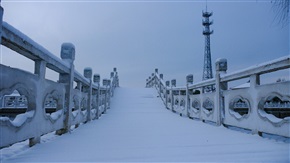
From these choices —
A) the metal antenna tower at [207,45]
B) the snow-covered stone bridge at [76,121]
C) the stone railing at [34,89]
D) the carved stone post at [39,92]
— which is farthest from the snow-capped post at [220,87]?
the metal antenna tower at [207,45]

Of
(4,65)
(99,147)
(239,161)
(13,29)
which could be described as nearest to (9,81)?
(4,65)

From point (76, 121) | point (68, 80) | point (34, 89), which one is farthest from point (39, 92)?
point (76, 121)

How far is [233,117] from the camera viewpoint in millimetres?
4840

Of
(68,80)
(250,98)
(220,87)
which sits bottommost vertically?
(250,98)

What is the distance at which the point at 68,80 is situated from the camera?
179 inches

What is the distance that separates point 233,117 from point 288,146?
1860mm

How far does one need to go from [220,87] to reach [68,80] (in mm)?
4105

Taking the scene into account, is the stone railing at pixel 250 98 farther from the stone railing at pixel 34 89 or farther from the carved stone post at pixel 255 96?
the stone railing at pixel 34 89

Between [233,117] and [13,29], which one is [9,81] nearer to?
[13,29]

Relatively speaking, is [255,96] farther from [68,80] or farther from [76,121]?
[76,121]

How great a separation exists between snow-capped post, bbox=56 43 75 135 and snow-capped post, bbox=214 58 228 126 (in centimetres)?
399

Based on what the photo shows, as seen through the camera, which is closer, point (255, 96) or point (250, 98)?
point (255, 96)

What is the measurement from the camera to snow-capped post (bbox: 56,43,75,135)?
4.37 meters

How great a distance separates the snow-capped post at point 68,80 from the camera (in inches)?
172
